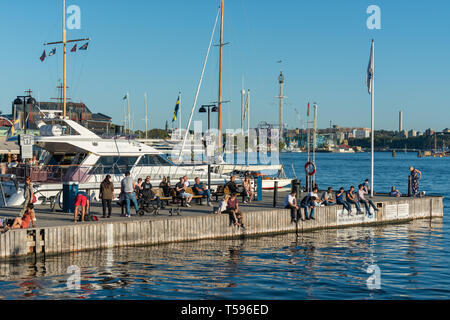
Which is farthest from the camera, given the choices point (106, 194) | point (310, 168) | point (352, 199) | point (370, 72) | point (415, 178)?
point (415, 178)

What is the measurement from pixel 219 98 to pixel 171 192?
17549 mm

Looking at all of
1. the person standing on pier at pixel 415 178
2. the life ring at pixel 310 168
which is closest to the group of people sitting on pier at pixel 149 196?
the life ring at pixel 310 168

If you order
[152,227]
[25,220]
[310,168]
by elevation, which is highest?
[310,168]

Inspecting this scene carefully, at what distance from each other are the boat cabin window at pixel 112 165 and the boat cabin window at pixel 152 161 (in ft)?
2.04

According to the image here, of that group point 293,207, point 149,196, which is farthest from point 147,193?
point 293,207

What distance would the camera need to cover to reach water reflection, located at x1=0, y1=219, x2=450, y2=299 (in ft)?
51.2

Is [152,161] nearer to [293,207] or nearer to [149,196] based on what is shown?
[149,196]

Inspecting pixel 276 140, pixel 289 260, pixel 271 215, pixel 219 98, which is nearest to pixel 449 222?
pixel 271 215

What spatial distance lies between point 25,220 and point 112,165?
9339 millimetres

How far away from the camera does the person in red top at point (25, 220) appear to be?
18359 mm

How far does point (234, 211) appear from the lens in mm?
22609

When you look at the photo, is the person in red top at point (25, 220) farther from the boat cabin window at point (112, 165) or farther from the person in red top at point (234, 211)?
the boat cabin window at point (112, 165)

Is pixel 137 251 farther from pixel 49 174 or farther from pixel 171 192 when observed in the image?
pixel 49 174

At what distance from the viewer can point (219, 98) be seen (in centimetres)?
4128
